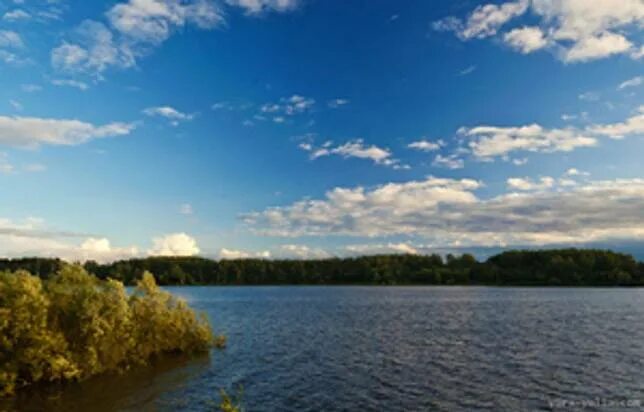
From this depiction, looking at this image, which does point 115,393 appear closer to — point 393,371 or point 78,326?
point 78,326

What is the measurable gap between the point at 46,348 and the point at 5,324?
4318mm

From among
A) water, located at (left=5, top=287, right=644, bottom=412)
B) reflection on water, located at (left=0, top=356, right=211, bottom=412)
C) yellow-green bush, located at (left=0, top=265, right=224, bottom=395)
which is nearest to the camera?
reflection on water, located at (left=0, top=356, right=211, bottom=412)

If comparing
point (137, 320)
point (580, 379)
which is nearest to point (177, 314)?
point (137, 320)

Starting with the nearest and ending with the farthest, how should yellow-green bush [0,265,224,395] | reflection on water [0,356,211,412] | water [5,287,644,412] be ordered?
1. reflection on water [0,356,211,412]
2. water [5,287,644,412]
3. yellow-green bush [0,265,224,395]

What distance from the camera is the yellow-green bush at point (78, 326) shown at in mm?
43000

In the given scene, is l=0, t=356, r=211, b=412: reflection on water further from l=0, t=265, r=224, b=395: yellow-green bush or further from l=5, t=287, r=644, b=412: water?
l=0, t=265, r=224, b=395: yellow-green bush

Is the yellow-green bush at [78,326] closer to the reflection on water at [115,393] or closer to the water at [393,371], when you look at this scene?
the reflection on water at [115,393]

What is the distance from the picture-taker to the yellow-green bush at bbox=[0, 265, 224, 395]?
43.0 meters

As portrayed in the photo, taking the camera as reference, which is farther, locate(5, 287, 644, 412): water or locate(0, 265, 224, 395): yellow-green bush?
locate(0, 265, 224, 395): yellow-green bush

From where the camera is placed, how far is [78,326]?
48.5 metres

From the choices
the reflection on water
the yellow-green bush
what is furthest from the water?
the yellow-green bush

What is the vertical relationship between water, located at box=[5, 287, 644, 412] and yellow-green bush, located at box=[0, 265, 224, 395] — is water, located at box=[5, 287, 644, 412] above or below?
below

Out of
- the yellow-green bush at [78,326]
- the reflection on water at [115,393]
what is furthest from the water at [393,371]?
the yellow-green bush at [78,326]

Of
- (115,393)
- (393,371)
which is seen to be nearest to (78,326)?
(115,393)
